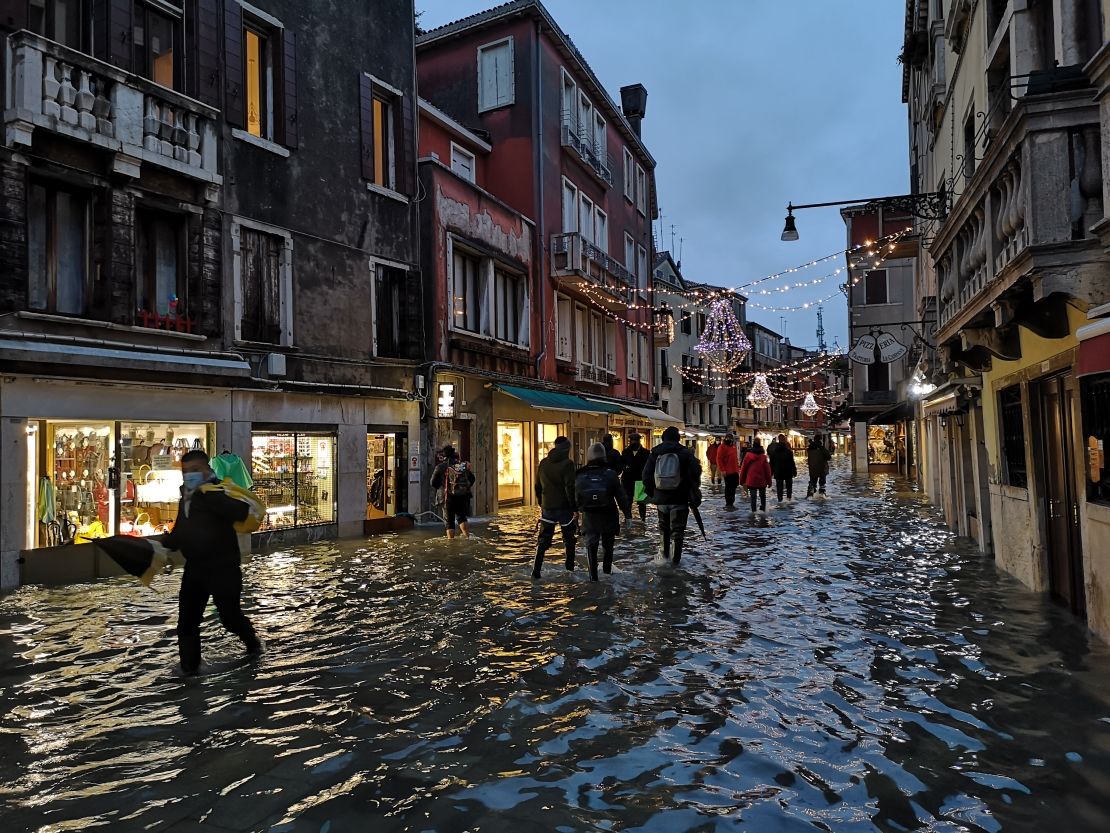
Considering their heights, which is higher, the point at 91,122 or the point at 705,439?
the point at 91,122

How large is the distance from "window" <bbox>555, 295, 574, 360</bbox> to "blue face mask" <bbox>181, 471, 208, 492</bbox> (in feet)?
61.0

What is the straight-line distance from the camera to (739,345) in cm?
3709

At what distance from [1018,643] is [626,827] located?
4664 mm

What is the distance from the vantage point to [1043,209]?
21.3ft

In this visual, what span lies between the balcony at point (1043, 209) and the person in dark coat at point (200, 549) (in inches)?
268

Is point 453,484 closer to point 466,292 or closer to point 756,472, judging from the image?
point 466,292

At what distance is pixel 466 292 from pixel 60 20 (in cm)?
1034

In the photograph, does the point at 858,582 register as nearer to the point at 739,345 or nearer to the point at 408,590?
the point at 408,590

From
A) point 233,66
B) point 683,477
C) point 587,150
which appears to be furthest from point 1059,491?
point 587,150

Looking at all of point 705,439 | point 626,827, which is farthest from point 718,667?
point 705,439

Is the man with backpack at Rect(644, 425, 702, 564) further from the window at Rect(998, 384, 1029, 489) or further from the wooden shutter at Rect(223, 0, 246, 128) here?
the wooden shutter at Rect(223, 0, 246, 128)

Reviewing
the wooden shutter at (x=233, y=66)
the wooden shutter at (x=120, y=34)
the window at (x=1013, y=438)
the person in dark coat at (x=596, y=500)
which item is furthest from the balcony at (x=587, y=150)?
the window at (x=1013, y=438)

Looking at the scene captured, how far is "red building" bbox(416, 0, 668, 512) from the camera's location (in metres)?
18.6

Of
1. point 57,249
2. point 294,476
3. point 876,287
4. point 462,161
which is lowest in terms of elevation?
point 294,476
